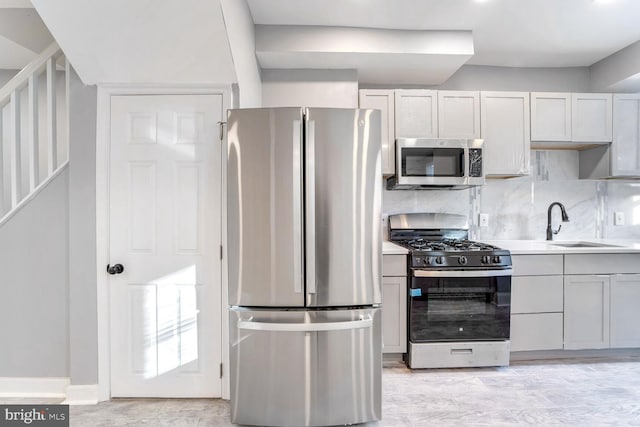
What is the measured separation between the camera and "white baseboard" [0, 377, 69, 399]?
2.18 metres

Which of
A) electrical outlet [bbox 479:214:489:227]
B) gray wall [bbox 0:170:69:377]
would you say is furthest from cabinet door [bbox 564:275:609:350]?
gray wall [bbox 0:170:69:377]

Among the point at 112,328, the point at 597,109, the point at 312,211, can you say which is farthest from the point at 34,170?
the point at 597,109

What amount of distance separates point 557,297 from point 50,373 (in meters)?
3.63

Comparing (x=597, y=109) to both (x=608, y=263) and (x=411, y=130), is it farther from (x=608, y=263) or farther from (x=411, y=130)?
(x=411, y=130)

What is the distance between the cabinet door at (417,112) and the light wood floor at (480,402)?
1.91m

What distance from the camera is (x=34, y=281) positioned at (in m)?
2.17

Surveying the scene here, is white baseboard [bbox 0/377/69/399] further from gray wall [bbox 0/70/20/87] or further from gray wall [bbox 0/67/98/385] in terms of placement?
gray wall [bbox 0/70/20/87]

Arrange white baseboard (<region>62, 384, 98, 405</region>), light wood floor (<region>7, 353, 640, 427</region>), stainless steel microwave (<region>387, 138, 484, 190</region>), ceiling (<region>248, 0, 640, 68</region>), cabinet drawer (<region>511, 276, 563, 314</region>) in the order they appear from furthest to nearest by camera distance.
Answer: stainless steel microwave (<region>387, 138, 484, 190</region>), cabinet drawer (<region>511, 276, 563, 314</region>), ceiling (<region>248, 0, 640, 68</region>), white baseboard (<region>62, 384, 98, 405</region>), light wood floor (<region>7, 353, 640, 427</region>)

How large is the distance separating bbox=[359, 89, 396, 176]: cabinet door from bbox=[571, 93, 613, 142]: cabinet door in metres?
1.59

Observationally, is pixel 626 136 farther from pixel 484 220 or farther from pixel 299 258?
pixel 299 258

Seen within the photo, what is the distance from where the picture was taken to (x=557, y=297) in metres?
2.60

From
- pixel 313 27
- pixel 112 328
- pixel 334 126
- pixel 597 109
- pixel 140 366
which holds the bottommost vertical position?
pixel 140 366

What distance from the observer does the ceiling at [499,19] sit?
2.33m

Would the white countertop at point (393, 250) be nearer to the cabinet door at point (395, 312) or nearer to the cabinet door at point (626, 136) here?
the cabinet door at point (395, 312)
